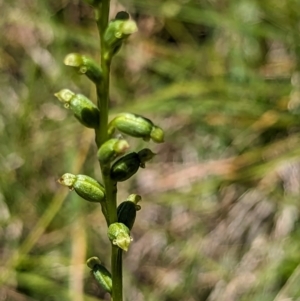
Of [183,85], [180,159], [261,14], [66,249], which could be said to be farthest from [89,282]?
[261,14]

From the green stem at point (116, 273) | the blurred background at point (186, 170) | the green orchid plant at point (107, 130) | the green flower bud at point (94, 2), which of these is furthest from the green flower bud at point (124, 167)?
the blurred background at point (186, 170)

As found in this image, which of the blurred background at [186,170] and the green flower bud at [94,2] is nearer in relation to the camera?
the green flower bud at [94,2]

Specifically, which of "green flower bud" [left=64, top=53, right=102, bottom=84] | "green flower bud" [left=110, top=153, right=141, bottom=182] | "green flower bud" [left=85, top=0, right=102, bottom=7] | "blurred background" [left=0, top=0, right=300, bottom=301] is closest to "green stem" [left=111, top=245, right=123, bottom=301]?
"green flower bud" [left=110, top=153, right=141, bottom=182]

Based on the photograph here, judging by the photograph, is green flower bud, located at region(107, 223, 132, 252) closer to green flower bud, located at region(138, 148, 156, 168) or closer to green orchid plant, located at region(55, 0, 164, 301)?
green orchid plant, located at region(55, 0, 164, 301)

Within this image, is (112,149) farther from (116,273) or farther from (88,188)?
(116,273)

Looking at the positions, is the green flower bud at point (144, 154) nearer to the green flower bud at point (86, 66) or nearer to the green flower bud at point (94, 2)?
the green flower bud at point (86, 66)

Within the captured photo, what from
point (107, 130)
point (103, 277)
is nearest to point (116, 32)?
point (107, 130)

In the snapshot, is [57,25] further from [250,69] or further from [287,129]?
[287,129]
